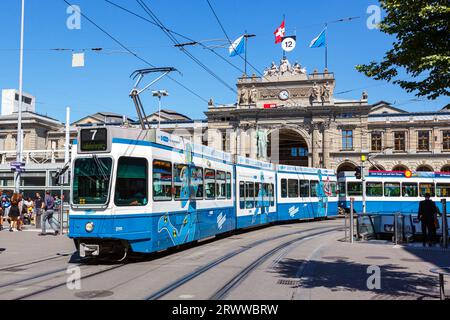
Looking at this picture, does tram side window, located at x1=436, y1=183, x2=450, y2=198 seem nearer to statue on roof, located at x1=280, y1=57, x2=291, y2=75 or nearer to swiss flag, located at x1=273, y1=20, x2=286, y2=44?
swiss flag, located at x1=273, y1=20, x2=286, y2=44

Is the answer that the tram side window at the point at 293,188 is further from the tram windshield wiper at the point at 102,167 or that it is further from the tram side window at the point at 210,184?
the tram windshield wiper at the point at 102,167

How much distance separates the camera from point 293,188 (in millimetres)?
27203

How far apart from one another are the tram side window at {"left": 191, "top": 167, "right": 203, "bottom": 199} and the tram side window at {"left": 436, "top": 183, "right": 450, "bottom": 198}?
2318 cm

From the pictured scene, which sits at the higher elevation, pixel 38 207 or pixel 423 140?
pixel 423 140

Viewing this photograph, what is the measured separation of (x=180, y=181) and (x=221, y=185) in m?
4.11

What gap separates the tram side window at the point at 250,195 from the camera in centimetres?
2049

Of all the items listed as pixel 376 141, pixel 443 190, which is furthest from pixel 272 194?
pixel 376 141

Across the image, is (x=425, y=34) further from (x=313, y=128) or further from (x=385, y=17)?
(x=313, y=128)

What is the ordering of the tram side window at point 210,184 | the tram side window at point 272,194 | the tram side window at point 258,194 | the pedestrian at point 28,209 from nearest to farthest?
the tram side window at point 210,184
the tram side window at point 258,194
the tram side window at point 272,194
the pedestrian at point 28,209

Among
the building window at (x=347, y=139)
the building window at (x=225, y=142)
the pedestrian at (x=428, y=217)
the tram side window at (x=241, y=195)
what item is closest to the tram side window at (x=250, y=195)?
the tram side window at (x=241, y=195)

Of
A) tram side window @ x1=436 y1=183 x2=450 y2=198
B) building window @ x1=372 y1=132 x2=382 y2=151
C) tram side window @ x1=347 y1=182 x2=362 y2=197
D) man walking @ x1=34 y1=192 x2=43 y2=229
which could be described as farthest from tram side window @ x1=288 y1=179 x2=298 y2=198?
building window @ x1=372 y1=132 x2=382 y2=151

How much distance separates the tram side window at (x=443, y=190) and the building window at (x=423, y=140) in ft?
109

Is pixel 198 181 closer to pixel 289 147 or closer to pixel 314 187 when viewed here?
pixel 314 187
